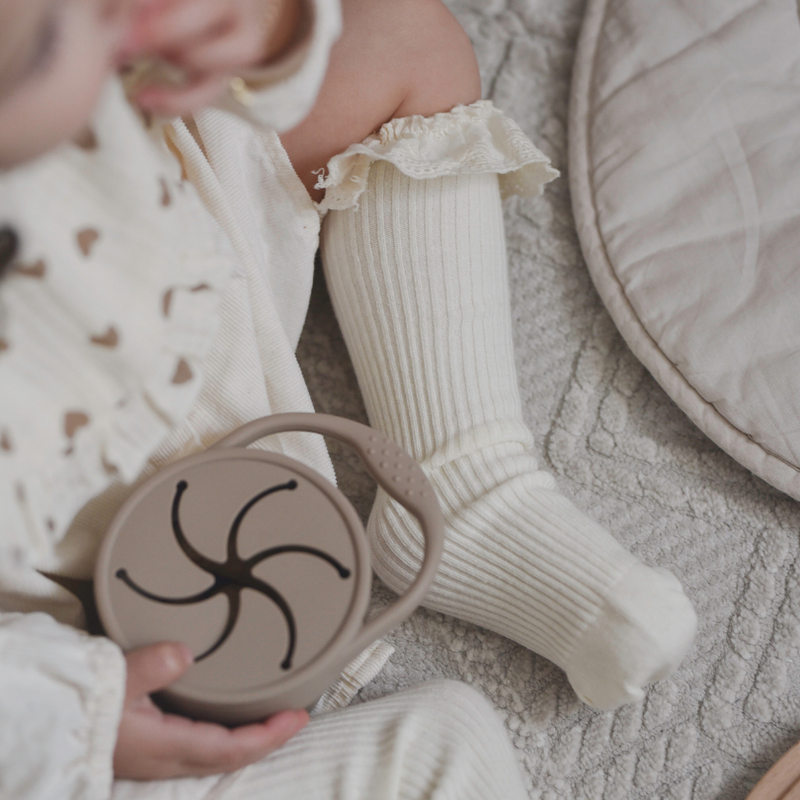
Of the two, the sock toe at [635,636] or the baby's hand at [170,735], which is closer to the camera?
the baby's hand at [170,735]

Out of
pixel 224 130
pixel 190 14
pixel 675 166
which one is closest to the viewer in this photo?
pixel 190 14

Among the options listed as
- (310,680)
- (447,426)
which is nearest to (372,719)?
(310,680)

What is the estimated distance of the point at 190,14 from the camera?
11.1 inches

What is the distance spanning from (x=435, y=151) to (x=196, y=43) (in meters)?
0.29

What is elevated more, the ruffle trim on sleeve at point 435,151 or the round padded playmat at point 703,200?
the ruffle trim on sleeve at point 435,151

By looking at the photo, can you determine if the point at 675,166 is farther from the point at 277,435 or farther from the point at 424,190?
the point at 277,435

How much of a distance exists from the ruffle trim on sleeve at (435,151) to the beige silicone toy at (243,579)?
0.22m

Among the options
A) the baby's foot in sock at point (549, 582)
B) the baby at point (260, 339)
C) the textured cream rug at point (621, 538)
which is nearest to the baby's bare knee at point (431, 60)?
the baby at point (260, 339)

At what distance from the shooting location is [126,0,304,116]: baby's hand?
0.92 feet

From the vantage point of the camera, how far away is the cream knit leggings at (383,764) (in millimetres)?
431

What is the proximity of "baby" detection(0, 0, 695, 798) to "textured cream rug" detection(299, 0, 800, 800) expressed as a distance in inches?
2.1

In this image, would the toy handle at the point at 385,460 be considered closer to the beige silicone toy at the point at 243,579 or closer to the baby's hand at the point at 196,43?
the beige silicone toy at the point at 243,579

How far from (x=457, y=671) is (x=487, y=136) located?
398mm

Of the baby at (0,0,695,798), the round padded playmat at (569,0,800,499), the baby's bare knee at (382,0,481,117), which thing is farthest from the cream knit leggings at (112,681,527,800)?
the baby's bare knee at (382,0,481,117)
